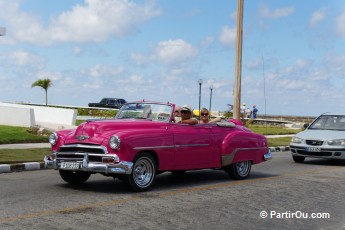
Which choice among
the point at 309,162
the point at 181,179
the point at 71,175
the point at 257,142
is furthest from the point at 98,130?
the point at 309,162

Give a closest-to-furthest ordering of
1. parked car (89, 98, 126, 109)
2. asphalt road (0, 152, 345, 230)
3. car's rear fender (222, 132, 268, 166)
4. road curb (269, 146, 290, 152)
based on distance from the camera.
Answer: asphalt road (0, 152, 345, 230), car's rear fender (222, 132, 268, 166), road curb (269, 146, 290, 152), parked car (89, 98, 126, 109)

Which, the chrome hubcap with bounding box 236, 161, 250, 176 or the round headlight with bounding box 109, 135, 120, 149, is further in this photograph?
the chrome hubcap with bounding box 236, 161, 250, 176

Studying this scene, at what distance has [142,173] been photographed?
9.80m

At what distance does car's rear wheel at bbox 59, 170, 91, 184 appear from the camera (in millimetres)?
10477

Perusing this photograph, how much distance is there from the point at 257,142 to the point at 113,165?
4.61m

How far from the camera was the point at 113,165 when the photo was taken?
9.16 m

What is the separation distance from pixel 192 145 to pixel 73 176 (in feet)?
7.80

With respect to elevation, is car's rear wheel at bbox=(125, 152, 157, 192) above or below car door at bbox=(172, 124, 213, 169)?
below

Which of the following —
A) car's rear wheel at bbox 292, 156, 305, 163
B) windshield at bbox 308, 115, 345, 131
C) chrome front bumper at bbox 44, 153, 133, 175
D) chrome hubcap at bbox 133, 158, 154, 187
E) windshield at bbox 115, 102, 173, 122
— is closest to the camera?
chrome front bumper at bbox 44, 153, 133, 175

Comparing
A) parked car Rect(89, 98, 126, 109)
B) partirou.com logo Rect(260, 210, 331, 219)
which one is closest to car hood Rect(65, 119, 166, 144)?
partirou.com logo Rect(260, 210, 331, 219)

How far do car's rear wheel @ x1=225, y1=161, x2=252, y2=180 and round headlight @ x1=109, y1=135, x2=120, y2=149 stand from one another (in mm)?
3600

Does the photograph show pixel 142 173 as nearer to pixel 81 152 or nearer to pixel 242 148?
pixel 81 152

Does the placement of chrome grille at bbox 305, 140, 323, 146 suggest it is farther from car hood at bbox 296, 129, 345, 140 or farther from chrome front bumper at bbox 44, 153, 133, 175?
chrome front bumper at bbox 44, 153, 133, 175

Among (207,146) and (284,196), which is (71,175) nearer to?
(207,146)
